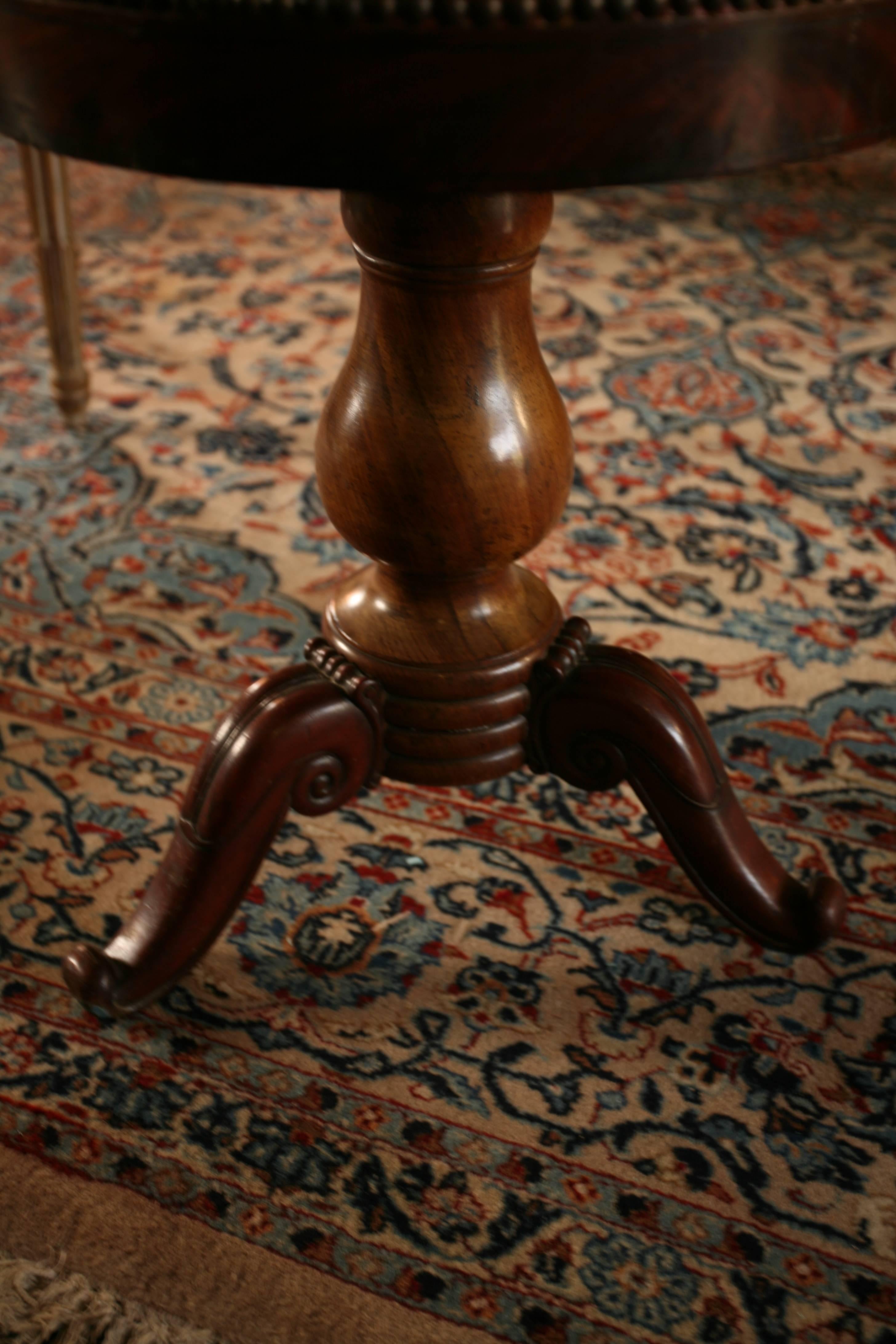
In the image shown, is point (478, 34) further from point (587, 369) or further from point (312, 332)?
point (312, 332)

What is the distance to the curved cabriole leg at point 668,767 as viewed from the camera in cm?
74

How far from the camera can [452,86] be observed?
1.43 feet

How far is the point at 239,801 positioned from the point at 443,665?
5.4 inches

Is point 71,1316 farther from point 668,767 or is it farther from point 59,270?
point 59,270

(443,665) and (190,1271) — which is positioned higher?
(443,665)

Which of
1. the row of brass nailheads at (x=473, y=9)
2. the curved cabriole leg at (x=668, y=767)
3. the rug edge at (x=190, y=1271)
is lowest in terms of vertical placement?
the rug edge at (x=190, y=1271)

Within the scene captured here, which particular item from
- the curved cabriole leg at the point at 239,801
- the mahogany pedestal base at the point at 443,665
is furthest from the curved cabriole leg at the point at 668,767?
the curved cabriole leg at the point at 239,801

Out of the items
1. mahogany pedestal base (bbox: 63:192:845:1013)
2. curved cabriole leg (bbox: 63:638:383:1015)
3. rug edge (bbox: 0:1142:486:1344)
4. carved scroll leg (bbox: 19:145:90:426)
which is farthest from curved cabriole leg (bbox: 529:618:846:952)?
carved scroll leg (bbox: 19:145:90:426)

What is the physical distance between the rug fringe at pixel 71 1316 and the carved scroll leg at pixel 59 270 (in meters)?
0.98

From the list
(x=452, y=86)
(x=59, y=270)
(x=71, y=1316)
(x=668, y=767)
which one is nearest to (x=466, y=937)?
(x=668, y=767)

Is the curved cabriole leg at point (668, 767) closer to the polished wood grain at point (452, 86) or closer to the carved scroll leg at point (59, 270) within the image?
the polished wood grain at point (452, 86)

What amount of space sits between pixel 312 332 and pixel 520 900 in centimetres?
105

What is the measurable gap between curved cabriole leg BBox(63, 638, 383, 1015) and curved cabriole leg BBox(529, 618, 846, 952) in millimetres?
106

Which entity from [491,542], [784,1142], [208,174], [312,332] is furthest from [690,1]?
[312,332]
